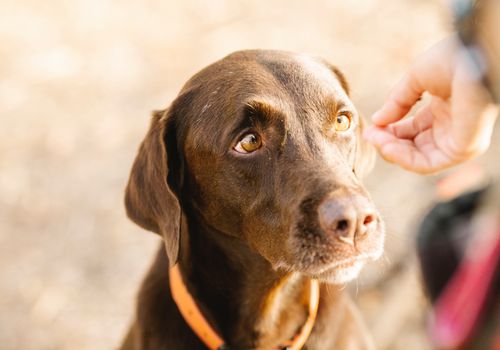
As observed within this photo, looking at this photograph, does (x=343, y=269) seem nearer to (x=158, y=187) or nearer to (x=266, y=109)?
(x=266, y=109)

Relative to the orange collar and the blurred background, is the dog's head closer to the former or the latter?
the orange collar

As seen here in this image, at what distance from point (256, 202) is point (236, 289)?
0.56 m

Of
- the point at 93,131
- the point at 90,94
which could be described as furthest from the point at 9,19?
the point at 93,131

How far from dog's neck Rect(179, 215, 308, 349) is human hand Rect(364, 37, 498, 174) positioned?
2.76ft

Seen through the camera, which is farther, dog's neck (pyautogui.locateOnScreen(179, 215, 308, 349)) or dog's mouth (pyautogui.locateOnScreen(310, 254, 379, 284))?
dog's neck (pyautogui.locateOnScreen(179, 215, 308, 349))

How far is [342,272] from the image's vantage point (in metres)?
2.60

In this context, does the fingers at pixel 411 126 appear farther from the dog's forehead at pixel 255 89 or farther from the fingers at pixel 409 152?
the dog's forehead at pixel 255 89

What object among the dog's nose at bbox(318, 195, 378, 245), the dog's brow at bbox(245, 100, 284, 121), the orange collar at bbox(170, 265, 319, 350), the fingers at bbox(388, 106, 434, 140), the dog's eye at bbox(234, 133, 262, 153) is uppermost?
the dog's brow at bbox(245, 100, 284, 121)

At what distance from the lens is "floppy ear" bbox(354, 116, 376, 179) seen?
3078 mm

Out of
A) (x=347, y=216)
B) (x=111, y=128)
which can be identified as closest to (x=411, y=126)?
(x=347, y=216)

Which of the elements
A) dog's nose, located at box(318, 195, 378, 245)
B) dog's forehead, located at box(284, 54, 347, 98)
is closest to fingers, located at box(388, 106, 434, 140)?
dog's forehead, located at box(284, 54, 347, 98)

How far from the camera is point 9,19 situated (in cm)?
766

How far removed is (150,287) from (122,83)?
4127 mm

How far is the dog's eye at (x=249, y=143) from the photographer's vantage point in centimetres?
270
